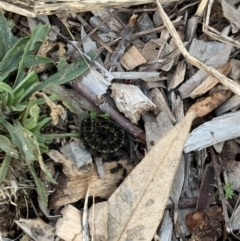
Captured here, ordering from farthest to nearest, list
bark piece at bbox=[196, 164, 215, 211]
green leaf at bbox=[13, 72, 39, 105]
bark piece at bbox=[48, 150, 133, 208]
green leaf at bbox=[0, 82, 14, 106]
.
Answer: bark piece at bbox=[196, 164, 215, 211] < bark piece at bbox=[48, 150, 133, 208] < green leaf at bbox=[13, 72, 39, 105] < green leaf at bbox=[0, 82, 14, 106]

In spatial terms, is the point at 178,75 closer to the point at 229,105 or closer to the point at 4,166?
the point at 229,105

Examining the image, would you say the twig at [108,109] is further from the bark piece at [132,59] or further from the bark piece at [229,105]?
the bark piece at [229,105]

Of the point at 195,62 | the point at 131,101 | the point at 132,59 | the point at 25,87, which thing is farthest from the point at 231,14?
the point at 25,87

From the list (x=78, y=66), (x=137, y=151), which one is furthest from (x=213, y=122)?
(x=78, y=66)

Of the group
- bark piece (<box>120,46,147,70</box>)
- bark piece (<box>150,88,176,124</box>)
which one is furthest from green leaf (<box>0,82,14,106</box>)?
bark piece (<box>150,88,176,124</box>)

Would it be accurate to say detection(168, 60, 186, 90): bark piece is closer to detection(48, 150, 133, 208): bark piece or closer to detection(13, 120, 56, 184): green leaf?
detection(48, 150, 133, 208): bark piece

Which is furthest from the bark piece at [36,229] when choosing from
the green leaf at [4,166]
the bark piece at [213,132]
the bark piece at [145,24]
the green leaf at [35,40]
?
the bark piece at [145,24]

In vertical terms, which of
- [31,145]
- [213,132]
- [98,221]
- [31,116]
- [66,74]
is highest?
[66,74]
